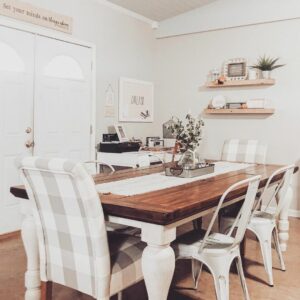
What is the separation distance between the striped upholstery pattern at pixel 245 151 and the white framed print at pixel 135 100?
5.06 ft

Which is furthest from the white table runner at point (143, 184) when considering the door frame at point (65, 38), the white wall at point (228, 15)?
the white wall at point (228, 15)

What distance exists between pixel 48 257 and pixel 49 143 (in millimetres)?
2321

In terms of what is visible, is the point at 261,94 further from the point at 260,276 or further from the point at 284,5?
the point at 260,276

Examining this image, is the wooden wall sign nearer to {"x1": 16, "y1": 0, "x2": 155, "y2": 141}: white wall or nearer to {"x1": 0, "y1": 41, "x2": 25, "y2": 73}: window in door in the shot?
{"x1": 16, "y1": 0, "x2": 155, "y2": 141}: white wall

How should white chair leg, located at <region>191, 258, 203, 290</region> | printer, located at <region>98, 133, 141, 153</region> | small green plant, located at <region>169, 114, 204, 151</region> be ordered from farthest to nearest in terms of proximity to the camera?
printer, located at <region>98, 133, 141, 153</region>
small green plant, located at <region>169, 114, 204, 151</region>
white chair leg, located at <region>191, 258, 203, 290</region>

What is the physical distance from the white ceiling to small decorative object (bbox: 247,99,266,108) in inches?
57.8

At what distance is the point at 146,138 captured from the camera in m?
5.60

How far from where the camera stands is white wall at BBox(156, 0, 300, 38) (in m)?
4.72

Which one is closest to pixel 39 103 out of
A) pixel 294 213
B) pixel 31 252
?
pixel 31 252

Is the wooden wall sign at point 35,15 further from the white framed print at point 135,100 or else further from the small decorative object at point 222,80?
the small decorative object at point 222,80

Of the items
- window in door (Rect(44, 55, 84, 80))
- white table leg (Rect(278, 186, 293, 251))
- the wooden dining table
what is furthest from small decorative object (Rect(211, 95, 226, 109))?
the wooden dining table

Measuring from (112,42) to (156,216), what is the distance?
12.1 ft

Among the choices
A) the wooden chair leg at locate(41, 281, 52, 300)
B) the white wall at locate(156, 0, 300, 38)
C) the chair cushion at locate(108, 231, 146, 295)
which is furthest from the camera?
the white wall at locate(156, 0, 300, 38)

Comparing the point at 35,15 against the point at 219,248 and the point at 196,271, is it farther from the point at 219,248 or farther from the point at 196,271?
the point at 219,248
